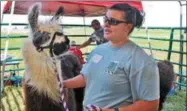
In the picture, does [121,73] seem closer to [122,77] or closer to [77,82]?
[122,77]

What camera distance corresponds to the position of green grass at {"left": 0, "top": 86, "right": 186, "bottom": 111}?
172 inches

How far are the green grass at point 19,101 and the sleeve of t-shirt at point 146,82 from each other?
296cm

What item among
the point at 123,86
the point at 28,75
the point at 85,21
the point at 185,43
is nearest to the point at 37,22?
the point at 28,75

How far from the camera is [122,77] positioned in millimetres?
1403

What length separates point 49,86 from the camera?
1.81 metres

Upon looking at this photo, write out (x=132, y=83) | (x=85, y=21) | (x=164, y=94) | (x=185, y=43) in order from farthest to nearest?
1. (x=85, y=21)
2. (x=185, y=43)
3. (x=164, y=94)
4. (x=132, y=83)

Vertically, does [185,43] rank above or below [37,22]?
below

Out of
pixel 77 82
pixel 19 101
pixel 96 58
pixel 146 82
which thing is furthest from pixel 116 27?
pixel 19 101

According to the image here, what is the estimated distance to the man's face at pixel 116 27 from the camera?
4.78 feet

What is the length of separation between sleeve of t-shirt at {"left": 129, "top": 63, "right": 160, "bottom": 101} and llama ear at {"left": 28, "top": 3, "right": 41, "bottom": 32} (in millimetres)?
613

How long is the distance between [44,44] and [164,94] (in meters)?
1.34

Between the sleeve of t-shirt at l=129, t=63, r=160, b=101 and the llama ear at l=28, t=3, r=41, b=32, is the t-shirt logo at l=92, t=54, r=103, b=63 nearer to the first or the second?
the sleeve of t-shirt at l=129, t=63, r=160, b=101

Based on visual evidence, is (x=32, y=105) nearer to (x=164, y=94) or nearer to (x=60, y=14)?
(x=60, y=14)

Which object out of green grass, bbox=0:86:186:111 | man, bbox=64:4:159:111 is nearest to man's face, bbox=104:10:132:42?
man, bbox=64:4:159:111
